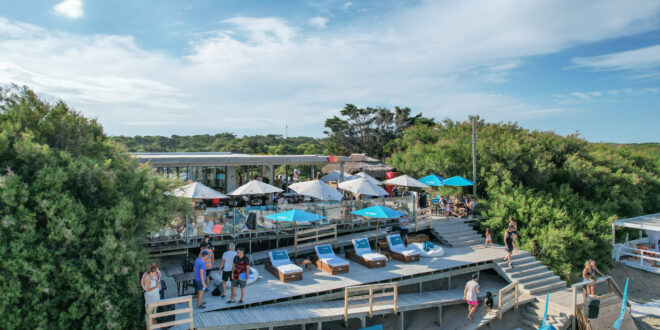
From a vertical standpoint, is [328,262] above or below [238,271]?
below

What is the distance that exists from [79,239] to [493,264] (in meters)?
13.7

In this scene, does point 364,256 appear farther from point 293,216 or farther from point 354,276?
point 293,216

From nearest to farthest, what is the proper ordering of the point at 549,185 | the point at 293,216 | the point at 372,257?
the point at 293,216 → the point at 372,257 → the point at 549,185

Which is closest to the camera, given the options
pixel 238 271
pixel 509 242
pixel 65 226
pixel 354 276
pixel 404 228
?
pixel 65 226

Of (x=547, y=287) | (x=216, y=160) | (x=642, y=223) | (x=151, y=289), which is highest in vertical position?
(x=216, y=160)

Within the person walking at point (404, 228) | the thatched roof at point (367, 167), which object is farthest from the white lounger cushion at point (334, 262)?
the thatched roof at point (367, 167)

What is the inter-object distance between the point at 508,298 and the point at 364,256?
4990 mm

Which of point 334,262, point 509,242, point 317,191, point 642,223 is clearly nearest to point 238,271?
point 334,262

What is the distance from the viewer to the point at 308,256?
15117 mm

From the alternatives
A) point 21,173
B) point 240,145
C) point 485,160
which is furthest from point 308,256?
point 240,145

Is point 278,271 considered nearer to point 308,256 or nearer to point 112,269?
point 308,256

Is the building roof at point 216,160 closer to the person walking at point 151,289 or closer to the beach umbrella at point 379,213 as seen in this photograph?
the person walking at point 151,289

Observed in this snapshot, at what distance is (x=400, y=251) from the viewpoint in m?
15.0

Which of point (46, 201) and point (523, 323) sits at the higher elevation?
point (46, 201)
